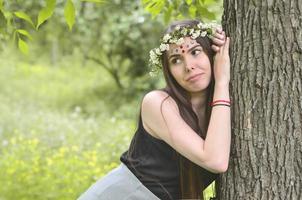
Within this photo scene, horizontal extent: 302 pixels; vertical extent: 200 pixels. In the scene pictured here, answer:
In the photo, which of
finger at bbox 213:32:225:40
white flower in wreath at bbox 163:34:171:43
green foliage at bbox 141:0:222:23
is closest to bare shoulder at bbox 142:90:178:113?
white flower in wreath at bbox 163:34:171:43

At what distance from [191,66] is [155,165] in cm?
49

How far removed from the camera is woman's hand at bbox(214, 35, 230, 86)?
97.4 inches

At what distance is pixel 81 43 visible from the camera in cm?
1275

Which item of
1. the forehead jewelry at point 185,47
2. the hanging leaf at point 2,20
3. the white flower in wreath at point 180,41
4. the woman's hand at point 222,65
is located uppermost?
the hanging leaf at point 2,20

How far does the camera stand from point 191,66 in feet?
8.16

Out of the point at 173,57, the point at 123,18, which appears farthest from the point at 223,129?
the point at 123,18

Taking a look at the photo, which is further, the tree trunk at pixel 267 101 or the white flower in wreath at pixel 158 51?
the white flower in wreath at pixel 158 51

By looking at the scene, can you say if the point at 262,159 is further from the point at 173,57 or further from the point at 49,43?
the point at 49,43

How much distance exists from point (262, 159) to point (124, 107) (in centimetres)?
911

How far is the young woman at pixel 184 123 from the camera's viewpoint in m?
2.40

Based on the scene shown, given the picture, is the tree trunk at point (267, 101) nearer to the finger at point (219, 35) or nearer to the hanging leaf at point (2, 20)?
the finger at point (219, 35)

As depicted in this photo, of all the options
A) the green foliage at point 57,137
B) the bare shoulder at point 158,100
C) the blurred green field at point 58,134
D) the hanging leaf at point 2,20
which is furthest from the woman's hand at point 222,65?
the green foliage at point 57,137

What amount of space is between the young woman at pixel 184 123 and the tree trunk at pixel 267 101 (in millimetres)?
88

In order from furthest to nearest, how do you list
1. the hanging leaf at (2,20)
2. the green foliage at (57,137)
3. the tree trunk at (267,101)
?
the green foliage at (57,137)
the hanging leaf at (2,20)
the tree trunk at (267,101)
